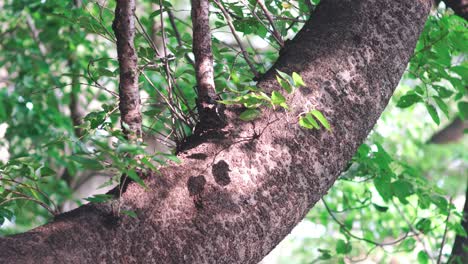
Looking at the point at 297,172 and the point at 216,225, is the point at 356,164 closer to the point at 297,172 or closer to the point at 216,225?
the point at 297,172

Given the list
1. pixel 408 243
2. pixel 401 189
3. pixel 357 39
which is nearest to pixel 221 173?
pixel 357 39

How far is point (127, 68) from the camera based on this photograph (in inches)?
53.3

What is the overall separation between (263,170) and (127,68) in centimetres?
39

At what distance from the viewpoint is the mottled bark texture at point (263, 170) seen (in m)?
1.11

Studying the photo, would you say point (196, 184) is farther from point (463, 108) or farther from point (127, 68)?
point (463, 108)

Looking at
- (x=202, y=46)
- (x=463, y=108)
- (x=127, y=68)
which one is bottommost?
(x=127, y=68)

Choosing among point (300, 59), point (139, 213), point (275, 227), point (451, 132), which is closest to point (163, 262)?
point (139, 213)

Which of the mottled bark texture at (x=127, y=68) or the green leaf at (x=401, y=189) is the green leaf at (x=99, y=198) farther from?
the green leaf at (x=401, y=189)

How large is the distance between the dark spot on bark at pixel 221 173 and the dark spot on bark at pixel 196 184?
0.09ft

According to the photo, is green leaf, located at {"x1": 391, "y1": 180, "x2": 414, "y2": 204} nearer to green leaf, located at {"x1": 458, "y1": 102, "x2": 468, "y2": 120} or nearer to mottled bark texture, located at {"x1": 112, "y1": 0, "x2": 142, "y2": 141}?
green leaf, located at {"x1": 458, "y1": 102, "x2": 468, "y2": 120}

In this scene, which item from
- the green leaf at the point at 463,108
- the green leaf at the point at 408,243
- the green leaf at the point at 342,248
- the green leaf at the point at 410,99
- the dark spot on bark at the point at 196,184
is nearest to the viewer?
the dark spot on bark at the point at 196,184

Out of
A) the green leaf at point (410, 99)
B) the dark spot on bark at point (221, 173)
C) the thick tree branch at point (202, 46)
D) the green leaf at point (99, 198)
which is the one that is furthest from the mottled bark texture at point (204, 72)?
the green leaf at point (410, 99)

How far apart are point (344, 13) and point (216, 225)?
2.22 feet

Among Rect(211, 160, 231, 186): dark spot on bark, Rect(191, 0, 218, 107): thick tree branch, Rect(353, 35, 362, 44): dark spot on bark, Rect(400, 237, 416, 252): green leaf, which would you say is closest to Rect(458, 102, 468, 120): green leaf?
Rect(400, 237, 416, 252): green leaf
